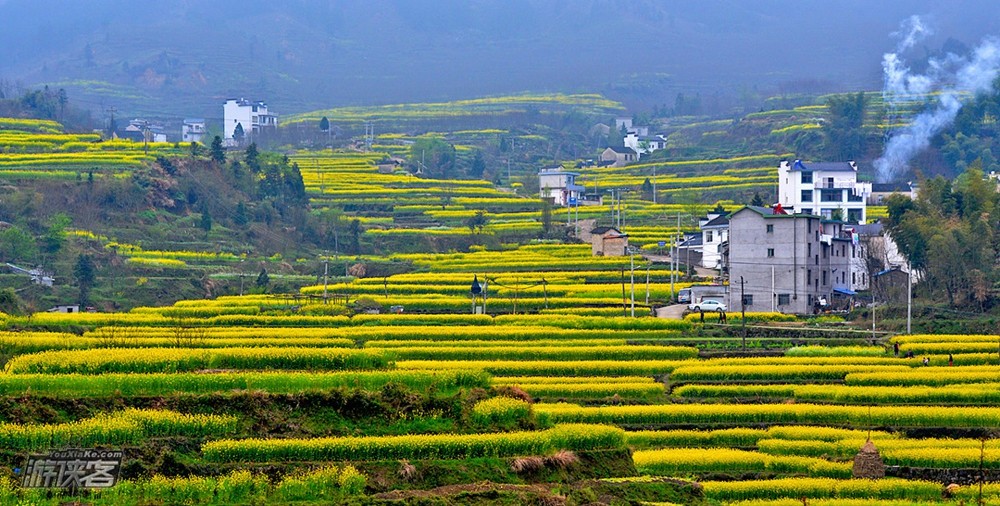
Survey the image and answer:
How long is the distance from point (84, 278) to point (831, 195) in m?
40.5

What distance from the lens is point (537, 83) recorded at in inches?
7461

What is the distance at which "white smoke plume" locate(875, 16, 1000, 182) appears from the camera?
4437 inches

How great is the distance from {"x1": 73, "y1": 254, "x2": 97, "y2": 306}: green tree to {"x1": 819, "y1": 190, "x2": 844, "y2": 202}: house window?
39410 mm

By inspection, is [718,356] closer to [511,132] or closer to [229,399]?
[229,399]

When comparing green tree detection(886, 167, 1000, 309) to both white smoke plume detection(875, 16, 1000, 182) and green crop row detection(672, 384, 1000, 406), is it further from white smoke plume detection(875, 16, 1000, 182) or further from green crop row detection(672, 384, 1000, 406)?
white smoke plume detection(875, 16, 1000, 182)

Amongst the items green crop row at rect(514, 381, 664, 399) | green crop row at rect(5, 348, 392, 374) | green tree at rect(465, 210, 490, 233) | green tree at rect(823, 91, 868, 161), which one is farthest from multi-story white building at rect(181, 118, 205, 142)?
green crop row at rect(5, 348, 392, 374)

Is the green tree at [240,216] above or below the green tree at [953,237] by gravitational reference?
above

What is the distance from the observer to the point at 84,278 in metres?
66.8

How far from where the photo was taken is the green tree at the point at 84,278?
66688 mm

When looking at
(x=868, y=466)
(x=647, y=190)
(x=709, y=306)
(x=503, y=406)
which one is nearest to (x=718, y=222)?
(x=709, y=306)

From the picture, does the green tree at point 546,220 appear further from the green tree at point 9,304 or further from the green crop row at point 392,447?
the green crop row at point 392,447

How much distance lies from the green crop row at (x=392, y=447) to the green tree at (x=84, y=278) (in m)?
41.7

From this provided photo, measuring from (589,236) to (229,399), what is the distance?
6028cm

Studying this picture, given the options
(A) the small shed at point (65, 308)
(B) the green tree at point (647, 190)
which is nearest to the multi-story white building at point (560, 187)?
(B) the green tree at point (647, 190)
